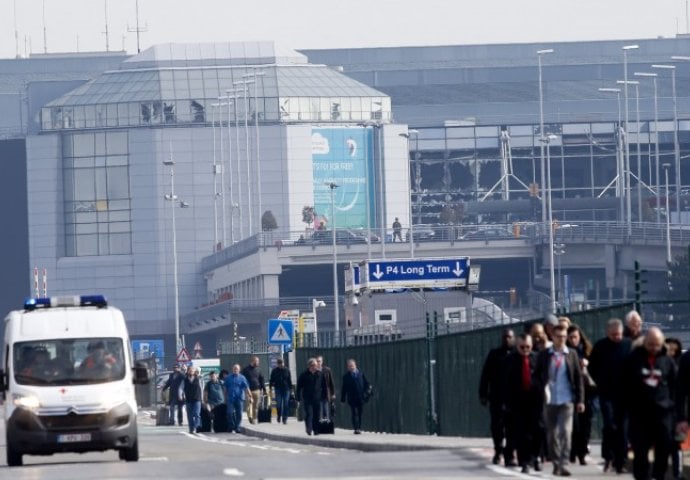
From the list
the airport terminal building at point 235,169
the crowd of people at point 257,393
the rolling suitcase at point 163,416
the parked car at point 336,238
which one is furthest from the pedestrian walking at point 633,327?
the airport terminal building at point 235,169

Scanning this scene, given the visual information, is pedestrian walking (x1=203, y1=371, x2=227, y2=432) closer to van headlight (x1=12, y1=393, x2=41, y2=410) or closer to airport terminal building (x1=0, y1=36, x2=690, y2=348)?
van headlight (x1=12, y1=393, x2=41, y2=410)

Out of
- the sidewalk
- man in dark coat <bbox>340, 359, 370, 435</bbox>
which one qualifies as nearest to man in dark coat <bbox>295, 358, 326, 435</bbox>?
the sidewalk

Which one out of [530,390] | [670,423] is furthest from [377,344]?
[670,423]

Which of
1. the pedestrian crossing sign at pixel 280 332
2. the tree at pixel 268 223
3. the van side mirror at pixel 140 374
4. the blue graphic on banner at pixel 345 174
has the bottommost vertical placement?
the van side mirror at pixel 140 374

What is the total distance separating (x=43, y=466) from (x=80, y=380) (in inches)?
50.8

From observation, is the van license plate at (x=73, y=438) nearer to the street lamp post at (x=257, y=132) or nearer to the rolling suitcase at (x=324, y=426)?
the rolling suitcase at (x=324, y=426)

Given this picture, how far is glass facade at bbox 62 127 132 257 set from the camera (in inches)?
5664

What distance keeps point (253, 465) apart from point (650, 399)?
29.6 feet

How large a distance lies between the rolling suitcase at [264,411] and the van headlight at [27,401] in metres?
22.5

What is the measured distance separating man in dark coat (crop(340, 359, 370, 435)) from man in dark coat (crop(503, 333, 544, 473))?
17.2 metres

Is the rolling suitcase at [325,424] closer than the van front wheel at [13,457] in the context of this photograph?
No

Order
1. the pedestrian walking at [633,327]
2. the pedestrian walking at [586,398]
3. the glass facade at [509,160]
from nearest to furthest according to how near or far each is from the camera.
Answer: the pedestrian walking at [633,327] → the pedestrian walking at [586,398] → the glass facade at [509,160]

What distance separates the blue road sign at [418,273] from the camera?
5225cm

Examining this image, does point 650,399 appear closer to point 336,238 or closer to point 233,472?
point 233,472
